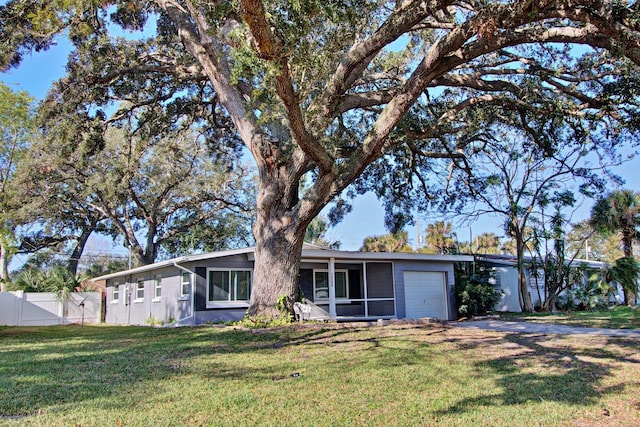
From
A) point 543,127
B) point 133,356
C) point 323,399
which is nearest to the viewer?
point 323,399

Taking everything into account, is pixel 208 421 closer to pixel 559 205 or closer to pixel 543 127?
pixel 543 127

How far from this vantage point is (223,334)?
1089 cm

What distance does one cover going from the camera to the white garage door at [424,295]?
63.7ft

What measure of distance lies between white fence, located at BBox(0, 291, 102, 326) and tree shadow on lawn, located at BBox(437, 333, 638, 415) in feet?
69.6

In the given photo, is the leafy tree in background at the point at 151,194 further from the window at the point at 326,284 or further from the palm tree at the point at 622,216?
the palm tree at the point at 622,216

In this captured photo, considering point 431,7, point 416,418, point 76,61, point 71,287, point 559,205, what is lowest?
point 416,418

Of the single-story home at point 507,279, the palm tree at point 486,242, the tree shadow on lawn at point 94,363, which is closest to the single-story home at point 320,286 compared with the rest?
the single-story home at point 507,279

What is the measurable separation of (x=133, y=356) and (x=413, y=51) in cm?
1164

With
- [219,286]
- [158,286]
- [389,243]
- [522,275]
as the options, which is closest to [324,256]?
[219,286]

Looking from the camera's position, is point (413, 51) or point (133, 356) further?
point (413, 51)

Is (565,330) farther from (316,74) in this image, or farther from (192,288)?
(192,288)

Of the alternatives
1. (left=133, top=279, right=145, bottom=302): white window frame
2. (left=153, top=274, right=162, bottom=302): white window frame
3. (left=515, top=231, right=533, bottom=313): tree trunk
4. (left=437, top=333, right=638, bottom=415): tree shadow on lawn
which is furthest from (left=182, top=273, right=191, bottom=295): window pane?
(left=515, top=231, right=533, bottom=313): tree trunk

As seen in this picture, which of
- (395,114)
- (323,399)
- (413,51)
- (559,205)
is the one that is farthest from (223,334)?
(559,205)

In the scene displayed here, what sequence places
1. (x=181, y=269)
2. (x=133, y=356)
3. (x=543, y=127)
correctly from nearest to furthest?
(x=133, y=356), (x=543, y=127), (x=181, y=269)
